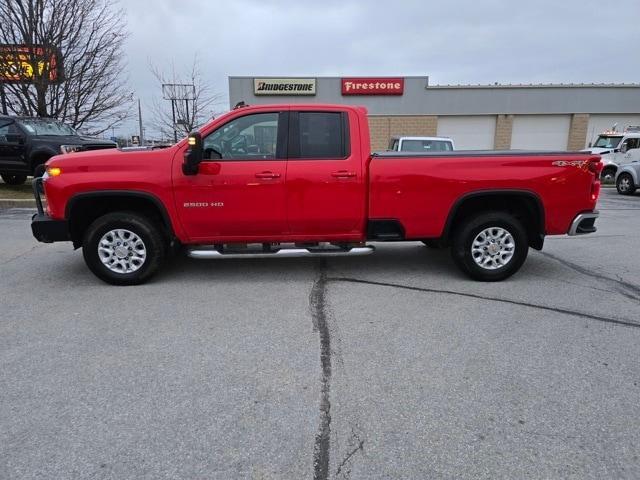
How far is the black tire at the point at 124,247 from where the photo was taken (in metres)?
5.01

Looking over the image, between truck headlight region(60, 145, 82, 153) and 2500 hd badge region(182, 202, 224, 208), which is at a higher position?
truck headlight region(60, 145, 82, 153)

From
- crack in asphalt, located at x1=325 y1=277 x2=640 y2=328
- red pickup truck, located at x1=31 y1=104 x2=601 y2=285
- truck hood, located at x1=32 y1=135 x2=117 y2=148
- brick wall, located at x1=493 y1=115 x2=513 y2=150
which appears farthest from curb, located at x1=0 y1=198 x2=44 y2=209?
brick wall, located at x1=493 y1=115 x2=513 y2=150

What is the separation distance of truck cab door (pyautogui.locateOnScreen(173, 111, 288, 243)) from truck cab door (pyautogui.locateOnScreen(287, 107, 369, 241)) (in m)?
0.14

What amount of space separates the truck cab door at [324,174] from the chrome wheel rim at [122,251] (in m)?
1.72

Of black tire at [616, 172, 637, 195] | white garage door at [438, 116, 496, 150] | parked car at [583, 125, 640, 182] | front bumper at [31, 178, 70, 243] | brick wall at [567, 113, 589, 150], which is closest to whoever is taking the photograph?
front bumper at [31, 178, 70, 243]

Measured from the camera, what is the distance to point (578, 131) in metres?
29.4

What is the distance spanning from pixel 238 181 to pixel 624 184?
16034 mm

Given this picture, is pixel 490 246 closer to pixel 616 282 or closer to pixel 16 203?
pixel 616 282

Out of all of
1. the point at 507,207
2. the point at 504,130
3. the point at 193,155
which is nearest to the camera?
the point at 193,155

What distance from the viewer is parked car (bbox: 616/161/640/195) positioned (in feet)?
50.3

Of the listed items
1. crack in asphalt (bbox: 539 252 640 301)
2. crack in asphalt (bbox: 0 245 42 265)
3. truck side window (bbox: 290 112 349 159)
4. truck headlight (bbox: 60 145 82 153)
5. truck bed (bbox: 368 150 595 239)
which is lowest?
crack in asphalt (bbox: 0 245 42 265)

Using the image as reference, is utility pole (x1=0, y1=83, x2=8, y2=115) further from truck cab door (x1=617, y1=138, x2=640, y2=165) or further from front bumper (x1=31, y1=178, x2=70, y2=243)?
truck cab door (x1=617, y1=138, x2=640, y2=165)

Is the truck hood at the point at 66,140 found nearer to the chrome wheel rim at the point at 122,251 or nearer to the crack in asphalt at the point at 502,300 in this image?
the chrome wheel rim at the point at 122,251

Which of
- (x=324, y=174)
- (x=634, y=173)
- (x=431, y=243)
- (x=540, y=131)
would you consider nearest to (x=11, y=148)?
(x=324, y=174)
